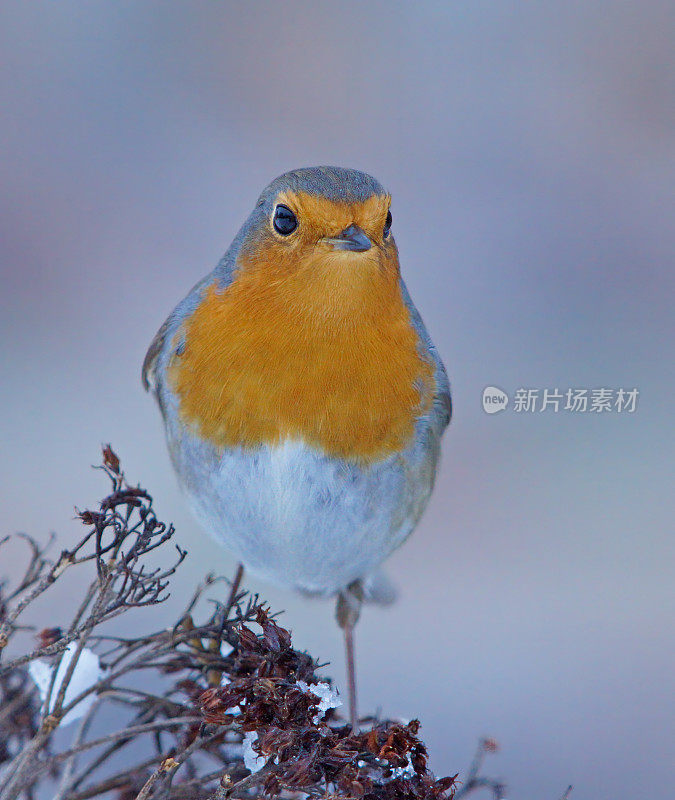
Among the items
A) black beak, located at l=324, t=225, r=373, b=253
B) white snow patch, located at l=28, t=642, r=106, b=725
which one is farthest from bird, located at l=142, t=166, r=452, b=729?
white snow patch, located at l=28, t=642, r=106, b=725

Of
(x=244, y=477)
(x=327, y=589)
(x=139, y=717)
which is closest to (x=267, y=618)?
(x=139, y=717)

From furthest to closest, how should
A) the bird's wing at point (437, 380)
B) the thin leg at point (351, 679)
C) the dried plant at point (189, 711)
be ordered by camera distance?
the thin leg at point (351, 679), the bird's wing at point (437, 380), the dried plant at point (189, 711)

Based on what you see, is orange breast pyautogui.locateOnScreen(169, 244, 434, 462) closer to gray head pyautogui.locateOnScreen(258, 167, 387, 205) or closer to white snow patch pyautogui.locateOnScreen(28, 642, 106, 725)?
gray head pyautogui.locateOnScreen(258, 167, 387, 205)

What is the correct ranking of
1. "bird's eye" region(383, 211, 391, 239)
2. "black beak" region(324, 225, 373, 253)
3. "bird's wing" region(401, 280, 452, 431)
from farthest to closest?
"bird's wing" region(401, 280, 452, 431), "bird's eye" region(383, 211, 391, 239), "black beak" region(324, 225, 373, 253)

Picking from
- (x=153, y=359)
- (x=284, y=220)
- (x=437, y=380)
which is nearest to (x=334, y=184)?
(x=284, y=220)

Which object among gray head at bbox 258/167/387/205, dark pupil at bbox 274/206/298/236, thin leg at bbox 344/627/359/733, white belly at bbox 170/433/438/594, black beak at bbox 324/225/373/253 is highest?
gray head at bbox 258/167/387/205

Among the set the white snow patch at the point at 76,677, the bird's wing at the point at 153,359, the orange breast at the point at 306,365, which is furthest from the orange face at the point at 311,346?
the white snow patch at the point at 76,677

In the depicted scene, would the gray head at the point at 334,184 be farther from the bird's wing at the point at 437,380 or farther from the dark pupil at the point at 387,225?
the bird's wing at the point at 437,380

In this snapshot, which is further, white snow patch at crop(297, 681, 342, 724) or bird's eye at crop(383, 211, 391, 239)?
bird's eye at crop(383, 211, 391, 239)
